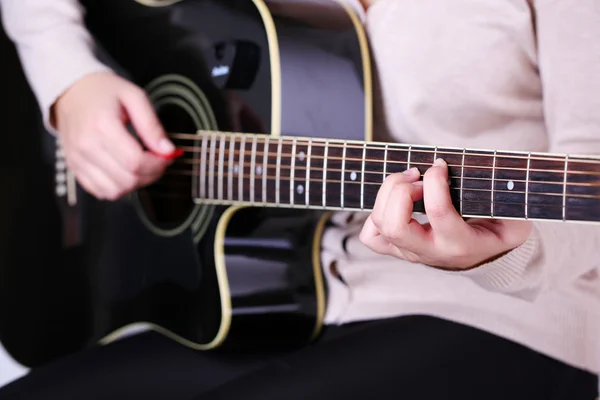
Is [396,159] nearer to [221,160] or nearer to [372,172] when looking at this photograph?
[372,172]

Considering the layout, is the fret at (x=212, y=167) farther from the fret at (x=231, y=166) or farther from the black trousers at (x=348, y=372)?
the black trousers at (x=348, y=372)

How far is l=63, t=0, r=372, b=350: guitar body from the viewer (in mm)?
773

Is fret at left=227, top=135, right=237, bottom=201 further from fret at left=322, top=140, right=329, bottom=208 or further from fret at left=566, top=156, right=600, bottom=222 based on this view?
fret at left=566, top=156, right=600, bottom=222

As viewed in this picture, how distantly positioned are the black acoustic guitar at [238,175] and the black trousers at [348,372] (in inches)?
1.9

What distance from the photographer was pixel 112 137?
32.3 inches

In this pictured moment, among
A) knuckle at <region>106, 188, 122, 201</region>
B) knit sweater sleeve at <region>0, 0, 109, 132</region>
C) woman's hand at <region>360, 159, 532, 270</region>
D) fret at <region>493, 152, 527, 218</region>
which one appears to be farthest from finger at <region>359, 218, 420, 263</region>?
knit sweater sleeve at <region>0, 0, 109, 132</region>

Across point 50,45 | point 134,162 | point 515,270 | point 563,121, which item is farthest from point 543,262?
point 50,45

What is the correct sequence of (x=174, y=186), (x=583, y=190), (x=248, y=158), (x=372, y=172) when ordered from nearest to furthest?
(x=583, y=190), (x=372, y=172), (x=248, y=158), (x=174, y=186)

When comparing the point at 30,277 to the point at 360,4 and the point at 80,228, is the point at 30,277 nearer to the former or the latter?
the point at 80,228

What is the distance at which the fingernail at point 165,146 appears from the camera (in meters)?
0.81

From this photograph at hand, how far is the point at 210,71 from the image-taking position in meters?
0.83

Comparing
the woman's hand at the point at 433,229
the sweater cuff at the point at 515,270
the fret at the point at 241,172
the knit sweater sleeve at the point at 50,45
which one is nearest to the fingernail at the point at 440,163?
the woman's hand at the point at 433,229

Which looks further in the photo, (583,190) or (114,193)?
(114,193)

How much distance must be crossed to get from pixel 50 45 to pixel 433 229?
24.0 inches
